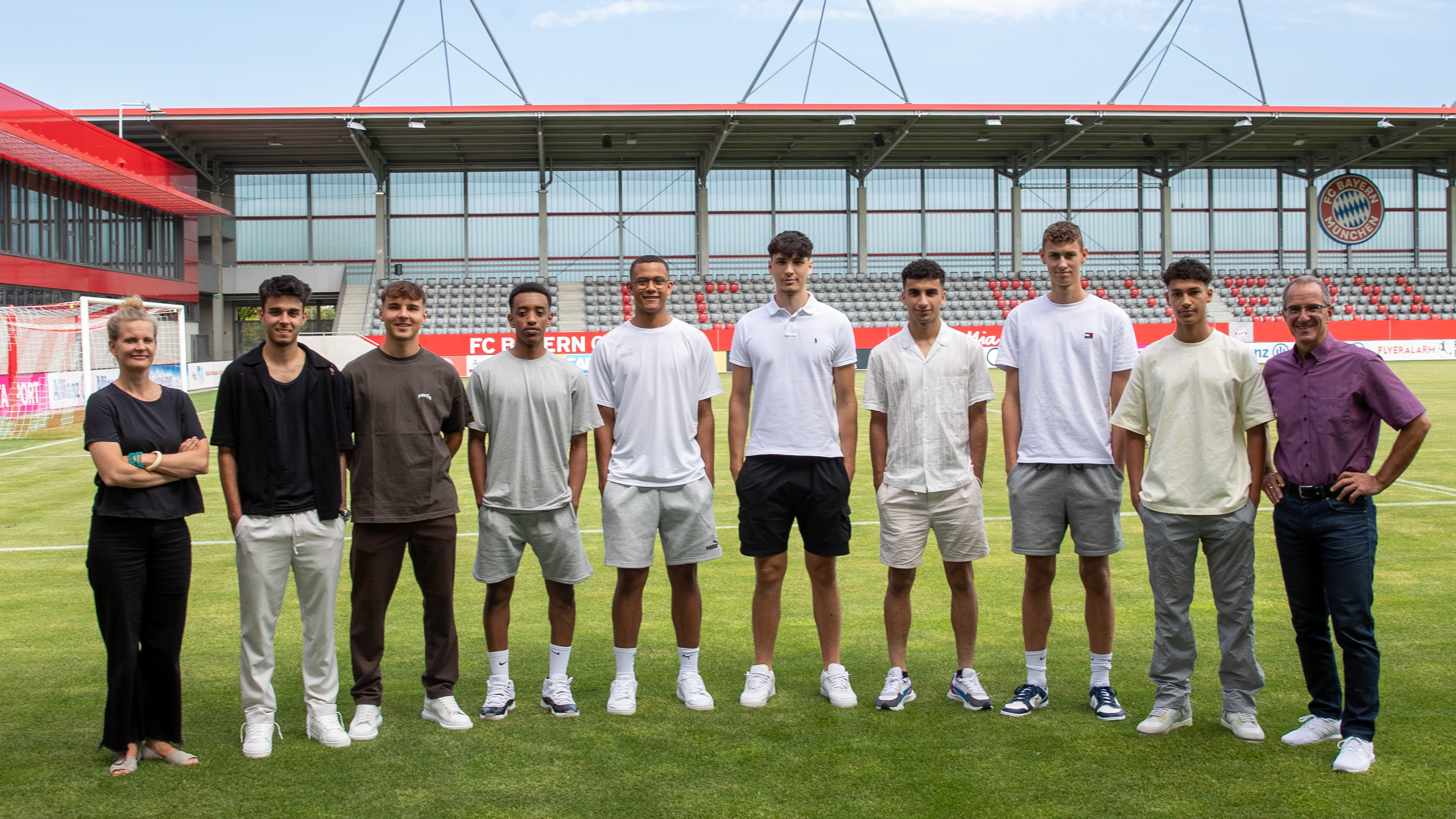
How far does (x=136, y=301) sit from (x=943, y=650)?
13.5 ft

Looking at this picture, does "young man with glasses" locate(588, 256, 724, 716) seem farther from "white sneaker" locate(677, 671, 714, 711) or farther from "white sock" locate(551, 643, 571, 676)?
"white sock" locate(551, 643, 571, 676)

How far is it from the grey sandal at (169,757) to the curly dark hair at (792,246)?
318 centimetres

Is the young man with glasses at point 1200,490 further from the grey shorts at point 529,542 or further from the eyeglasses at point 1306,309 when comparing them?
the grey shorts at point 529,542

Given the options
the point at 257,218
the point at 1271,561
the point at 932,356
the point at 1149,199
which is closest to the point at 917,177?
the point at 1149,199

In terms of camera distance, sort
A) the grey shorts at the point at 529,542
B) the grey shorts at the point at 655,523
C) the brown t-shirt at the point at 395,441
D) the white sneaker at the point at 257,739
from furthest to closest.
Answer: the grey shorts at the point at 655,523 → the grey shorts at the point at 529,542 → the brown t-shirt at the point at 395,441 → the white sneaker at the point at 257,739

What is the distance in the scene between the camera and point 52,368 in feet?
72.6

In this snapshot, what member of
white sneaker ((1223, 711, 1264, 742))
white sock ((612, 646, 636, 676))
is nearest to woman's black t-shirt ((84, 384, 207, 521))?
white sock ((612, 646, 636, 676))

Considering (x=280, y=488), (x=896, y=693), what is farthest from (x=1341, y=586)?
(x=280, y=488)

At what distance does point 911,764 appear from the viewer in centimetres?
416

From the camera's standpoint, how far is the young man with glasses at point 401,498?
4.56 meters

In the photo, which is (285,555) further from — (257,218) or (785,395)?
(257,218)

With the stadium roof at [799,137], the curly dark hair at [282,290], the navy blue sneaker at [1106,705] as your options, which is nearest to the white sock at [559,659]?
the curly dark hair at [282,290]

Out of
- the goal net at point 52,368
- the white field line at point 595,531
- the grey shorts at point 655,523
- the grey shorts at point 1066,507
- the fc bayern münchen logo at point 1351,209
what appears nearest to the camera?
the grey shorts at point 1066,507

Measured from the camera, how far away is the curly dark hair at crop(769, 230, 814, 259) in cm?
501
